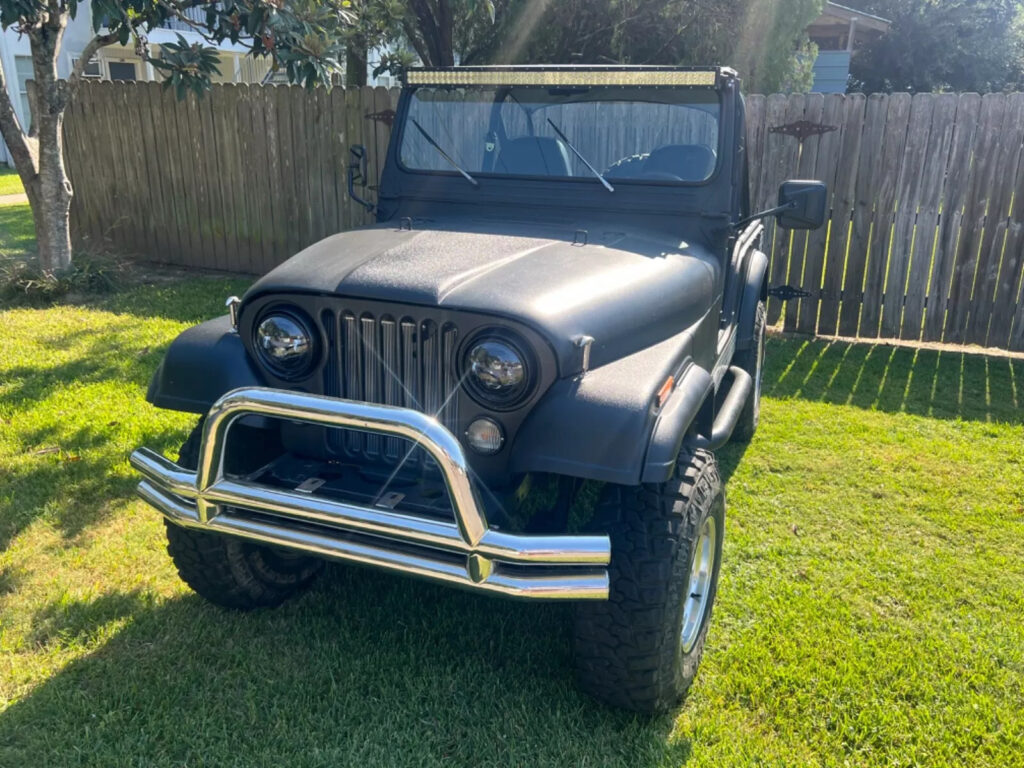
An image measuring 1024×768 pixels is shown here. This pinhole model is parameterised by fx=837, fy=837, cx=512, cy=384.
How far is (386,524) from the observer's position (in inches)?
87.2

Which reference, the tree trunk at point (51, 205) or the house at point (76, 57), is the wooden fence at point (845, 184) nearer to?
the tree trunk at point (51, 205)

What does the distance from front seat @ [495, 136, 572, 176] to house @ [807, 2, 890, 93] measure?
63.8 ft

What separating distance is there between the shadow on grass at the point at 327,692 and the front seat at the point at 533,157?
1839 mm

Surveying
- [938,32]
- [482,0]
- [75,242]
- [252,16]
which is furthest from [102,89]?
[938,32]

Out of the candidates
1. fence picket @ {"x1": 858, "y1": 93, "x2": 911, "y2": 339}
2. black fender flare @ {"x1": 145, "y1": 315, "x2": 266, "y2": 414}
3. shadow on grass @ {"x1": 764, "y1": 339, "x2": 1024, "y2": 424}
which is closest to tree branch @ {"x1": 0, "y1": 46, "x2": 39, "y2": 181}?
black fender flare @ {"x1": 145, "y1": 315, "x2": 266, "y2": 414}

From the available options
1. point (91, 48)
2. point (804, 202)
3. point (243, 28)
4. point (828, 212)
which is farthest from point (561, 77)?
point (91, 48)

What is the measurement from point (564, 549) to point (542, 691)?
831 mm

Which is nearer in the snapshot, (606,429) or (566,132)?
(606,429)

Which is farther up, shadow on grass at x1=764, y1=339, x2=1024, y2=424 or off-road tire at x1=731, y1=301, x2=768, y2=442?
off-road tire at x1=731, y1=301, x2=768, y2=442

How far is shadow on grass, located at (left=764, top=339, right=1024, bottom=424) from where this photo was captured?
566cm

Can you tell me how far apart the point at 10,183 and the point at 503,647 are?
57.4 feet

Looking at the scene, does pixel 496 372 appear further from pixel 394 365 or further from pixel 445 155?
pixel 445 155

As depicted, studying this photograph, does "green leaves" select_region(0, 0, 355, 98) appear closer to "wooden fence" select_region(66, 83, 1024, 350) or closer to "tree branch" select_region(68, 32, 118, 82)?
Answer: "tree branch" select_region(68, 32, 118, 82)

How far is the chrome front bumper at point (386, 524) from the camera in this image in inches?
83.9
